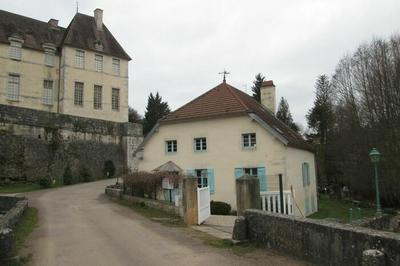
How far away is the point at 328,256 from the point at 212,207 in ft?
38.3

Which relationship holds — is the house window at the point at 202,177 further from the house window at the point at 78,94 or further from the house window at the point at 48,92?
the house window at the point at 48,92

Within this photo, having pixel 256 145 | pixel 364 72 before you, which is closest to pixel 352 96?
pixel 364 72

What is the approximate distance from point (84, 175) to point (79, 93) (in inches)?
422

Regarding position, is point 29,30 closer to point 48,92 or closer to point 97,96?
point 48,92

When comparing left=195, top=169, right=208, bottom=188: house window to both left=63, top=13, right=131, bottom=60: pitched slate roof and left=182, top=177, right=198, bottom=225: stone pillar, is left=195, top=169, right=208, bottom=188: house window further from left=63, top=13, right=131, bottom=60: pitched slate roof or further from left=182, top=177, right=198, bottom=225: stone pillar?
left=63, top=13, right=131, bottom=60: pitched slate roof

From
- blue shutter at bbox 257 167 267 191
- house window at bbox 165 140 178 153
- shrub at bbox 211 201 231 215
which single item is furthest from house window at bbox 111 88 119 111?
shrub at bbox 211 201 231 215

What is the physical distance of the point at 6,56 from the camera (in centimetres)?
3553

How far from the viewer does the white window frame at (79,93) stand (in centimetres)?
3853

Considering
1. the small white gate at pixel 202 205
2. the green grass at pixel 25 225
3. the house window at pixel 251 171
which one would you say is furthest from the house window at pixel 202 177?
the green grass at pixel 25 225

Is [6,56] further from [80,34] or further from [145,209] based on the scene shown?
[145,209]

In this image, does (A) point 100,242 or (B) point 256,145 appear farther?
(B) point 256,145

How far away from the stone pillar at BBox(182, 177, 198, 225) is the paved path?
1129 millimetres

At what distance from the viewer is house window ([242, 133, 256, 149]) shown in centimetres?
2020

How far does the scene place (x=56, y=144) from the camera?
101 ft
